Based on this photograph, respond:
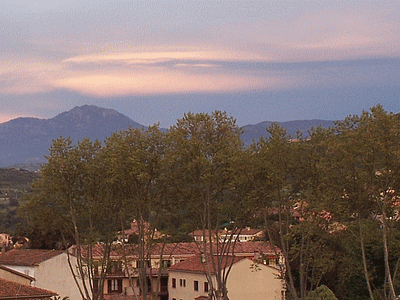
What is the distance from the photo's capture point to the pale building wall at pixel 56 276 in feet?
227

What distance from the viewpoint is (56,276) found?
6981 centimetres

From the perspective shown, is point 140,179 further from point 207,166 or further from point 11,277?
point 11,277

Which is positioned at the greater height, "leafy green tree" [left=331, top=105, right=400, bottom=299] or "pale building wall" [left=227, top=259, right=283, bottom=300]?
"leafy green tree" [left=331, top=105, right=400, bottom=299]

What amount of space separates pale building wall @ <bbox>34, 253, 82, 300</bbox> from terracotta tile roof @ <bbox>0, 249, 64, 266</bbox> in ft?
1.98

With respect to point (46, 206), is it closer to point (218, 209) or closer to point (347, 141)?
point (218, 209)

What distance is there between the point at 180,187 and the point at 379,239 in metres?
17.6

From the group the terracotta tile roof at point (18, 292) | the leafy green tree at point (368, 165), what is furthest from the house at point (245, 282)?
the terracotta tile roof at point (18, 292)

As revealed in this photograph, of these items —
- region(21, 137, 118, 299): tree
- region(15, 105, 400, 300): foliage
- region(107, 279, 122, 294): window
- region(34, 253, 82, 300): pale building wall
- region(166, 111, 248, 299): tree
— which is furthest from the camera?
region(107, 279, 122, 294): window

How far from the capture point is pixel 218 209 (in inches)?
1845

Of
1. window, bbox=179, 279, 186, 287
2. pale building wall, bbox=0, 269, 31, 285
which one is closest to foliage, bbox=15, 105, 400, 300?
pale building wall, bbox=0, 269, 31, 285

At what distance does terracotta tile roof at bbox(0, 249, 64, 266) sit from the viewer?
69.9m

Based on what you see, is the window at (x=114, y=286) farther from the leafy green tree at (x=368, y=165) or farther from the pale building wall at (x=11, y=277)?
the leafy green tree at (x=368, y=165)

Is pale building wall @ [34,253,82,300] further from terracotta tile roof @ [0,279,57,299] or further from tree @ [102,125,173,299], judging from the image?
terracotta tile roof @ [0,279,57,299]

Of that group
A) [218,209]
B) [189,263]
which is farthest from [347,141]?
[189,263]
